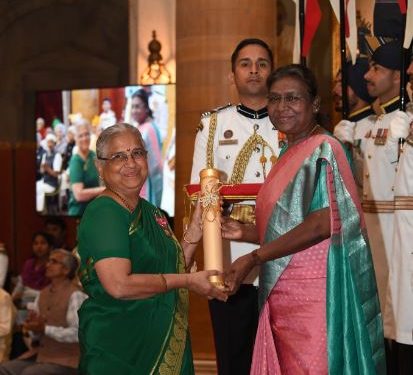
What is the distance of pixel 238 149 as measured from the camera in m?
5.13

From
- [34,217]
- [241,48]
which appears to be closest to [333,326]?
[241,48]

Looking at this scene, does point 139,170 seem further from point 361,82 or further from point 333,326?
point 361,82

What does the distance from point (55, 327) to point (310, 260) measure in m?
2.92

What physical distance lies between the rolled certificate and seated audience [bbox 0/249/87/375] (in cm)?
248

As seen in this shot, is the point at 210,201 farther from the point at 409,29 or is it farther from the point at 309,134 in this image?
the point at 409,29

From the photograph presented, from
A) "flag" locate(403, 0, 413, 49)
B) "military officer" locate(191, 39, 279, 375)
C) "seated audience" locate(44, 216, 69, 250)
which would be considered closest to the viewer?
"military officer" locate(191, 39, 279, 375)

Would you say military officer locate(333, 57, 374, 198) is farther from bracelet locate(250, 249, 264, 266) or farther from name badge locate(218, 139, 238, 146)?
bracelet locate(250, 249, 264, 266)

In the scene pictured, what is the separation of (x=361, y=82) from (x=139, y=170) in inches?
168

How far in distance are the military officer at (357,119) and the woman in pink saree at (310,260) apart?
6.84ft

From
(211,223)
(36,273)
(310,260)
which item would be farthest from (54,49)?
(310,260)

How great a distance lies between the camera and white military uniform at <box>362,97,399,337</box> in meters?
6.73

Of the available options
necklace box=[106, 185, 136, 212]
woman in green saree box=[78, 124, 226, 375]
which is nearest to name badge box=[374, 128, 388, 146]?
woman in green saree box=[78, 124, 226, 375]

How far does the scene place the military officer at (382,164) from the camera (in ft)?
22.1

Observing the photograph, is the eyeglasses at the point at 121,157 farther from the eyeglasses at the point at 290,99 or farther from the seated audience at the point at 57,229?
the seated audience at the point at 57,229
